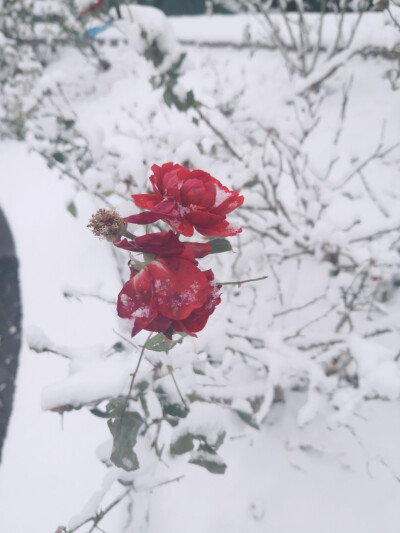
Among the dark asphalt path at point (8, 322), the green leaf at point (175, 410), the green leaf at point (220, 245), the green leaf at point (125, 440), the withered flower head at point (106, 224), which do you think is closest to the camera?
the withered flower head at point (106, 224)

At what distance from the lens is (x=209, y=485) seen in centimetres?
137

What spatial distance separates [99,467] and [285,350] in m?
0.95

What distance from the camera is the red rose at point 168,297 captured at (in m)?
0.47

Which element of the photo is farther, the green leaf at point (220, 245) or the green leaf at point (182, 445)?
the green leaf at point (182, 445)

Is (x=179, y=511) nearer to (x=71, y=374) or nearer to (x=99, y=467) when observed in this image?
(x=99, y=467)

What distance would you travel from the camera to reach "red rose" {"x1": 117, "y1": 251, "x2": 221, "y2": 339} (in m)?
0.47

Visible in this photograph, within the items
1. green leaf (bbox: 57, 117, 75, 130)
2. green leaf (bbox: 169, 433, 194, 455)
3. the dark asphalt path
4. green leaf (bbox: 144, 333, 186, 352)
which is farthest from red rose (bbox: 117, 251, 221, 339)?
the dark asphalt path

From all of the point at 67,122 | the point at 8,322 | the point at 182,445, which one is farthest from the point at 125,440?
the point at 8,322

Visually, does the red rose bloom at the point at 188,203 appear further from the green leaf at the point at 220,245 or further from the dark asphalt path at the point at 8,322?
the dark asphalt path at the point at 8,322

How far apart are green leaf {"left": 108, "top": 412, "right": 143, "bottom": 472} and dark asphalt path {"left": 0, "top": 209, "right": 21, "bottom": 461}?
131cm

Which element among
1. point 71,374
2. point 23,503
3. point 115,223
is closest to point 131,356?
point 71,374

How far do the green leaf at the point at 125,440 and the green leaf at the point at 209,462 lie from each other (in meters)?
0.26

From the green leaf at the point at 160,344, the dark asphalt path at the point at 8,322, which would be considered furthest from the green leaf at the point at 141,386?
the dark asphalt path at the point at 8,322

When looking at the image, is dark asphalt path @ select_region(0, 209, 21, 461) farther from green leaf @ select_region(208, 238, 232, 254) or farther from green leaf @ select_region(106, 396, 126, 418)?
green leaf @ select_region(208, 238, 232, 254)
